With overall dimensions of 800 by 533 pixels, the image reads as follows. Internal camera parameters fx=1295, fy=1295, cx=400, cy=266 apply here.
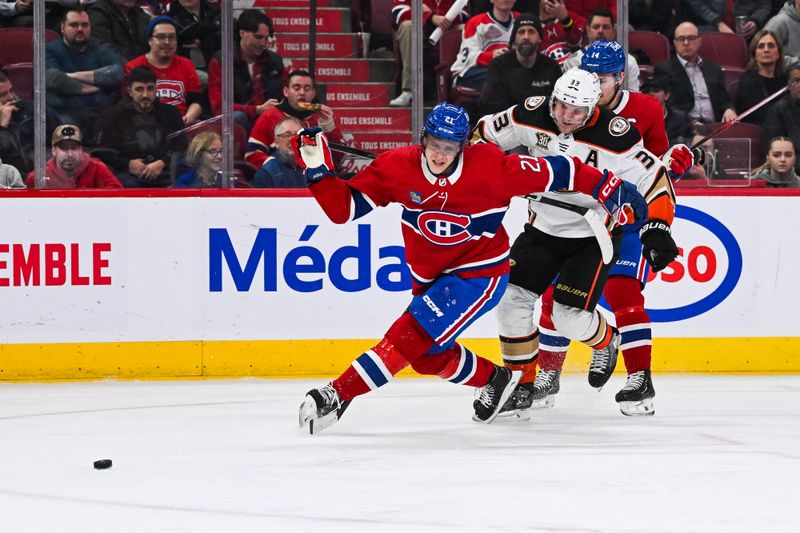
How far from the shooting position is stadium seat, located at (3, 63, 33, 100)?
20.7ft

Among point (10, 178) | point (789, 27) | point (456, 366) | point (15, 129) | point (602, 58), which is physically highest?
point (789, 27)

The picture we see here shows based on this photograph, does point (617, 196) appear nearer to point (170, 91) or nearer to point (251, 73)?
point (251, 73)

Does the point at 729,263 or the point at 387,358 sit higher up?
the point at 729,263

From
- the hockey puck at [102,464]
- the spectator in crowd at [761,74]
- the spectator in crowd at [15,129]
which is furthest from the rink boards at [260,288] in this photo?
the hockey puck at [102,464]

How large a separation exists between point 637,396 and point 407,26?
2.47m

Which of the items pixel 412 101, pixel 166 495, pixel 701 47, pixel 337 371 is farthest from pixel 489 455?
pixel 701 47

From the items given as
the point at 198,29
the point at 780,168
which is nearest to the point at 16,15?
the point at 198,29

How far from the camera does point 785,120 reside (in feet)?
22.1

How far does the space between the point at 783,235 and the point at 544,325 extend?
1927mm

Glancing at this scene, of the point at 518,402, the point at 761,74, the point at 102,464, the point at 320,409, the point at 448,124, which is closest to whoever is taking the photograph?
the point at 102,464

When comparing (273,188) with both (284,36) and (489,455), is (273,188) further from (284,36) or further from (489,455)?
(489,455)

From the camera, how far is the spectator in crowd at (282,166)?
21.3ft

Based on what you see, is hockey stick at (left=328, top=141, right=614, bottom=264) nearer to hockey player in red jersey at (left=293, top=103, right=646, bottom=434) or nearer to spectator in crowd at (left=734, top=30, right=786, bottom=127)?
hockey player in red jersey at (left=293, top=103, right=646, bottom=434)

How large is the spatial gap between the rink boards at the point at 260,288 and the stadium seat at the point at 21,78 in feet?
1.74
